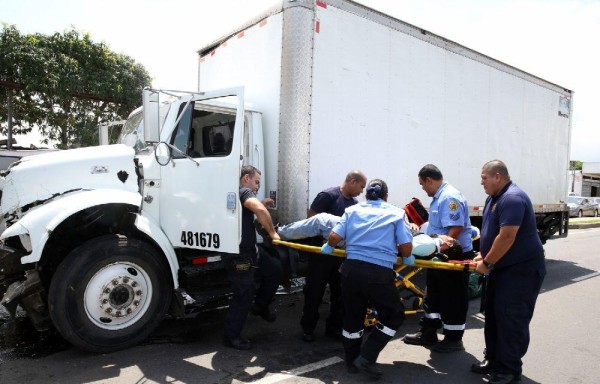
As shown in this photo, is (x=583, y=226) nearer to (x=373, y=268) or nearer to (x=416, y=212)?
(x=416, y=212)

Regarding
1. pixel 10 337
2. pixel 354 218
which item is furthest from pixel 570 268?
pixel 10 337

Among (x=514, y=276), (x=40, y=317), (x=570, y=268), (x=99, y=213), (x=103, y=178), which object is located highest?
(x=103, y=178)

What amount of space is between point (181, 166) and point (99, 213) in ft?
2.88

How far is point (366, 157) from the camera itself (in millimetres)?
5391

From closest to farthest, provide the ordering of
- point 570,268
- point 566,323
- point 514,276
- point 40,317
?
point 514,276, point 40,317, point 566,323, point 570,268

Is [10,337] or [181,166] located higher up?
[181,166]

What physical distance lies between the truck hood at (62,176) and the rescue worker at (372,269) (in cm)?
222

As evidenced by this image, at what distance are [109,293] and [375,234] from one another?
2.44 metres

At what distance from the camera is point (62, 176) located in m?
4.02

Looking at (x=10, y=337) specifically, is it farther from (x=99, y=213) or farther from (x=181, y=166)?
(x=181, y=166)

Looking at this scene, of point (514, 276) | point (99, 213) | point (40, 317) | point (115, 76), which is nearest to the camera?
point (514, 276)

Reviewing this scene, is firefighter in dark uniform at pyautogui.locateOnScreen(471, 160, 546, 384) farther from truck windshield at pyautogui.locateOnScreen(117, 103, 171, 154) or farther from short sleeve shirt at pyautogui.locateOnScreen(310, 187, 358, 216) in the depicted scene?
truck windshield at pyautogui.locateOnScreen(117, 103, 171, 154)

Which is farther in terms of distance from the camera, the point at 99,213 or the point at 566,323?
the point at 566,323

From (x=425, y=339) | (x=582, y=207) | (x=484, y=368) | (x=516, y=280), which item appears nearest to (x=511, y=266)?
(x=516, y=280)
